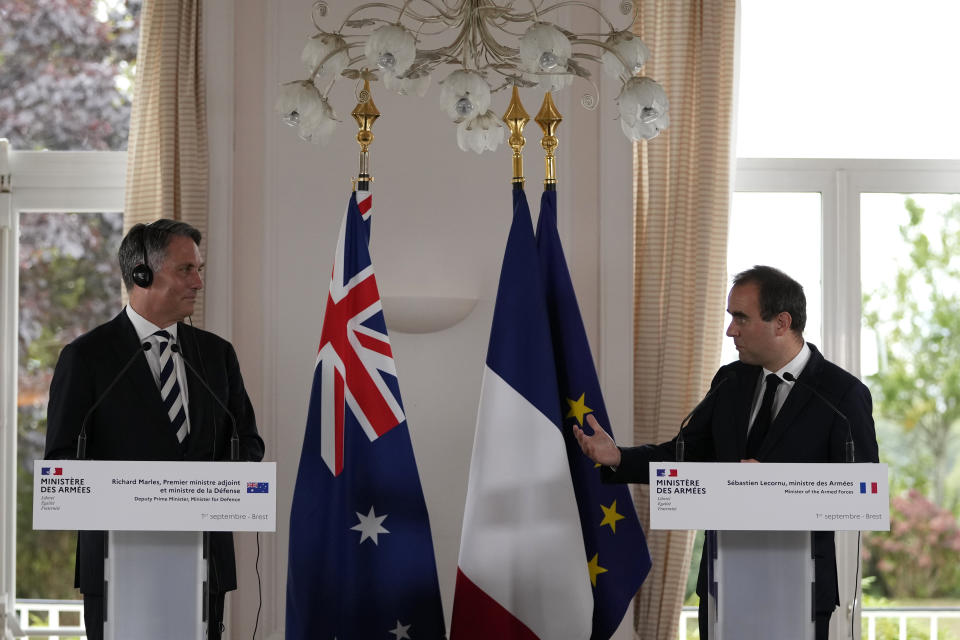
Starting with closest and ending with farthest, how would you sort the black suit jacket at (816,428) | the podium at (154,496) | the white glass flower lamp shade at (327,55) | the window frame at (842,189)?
the podium at (154,496), the white glass flower lamp shade at (327,55), the black suit jacket at (816,428), the window frame at (842,189)

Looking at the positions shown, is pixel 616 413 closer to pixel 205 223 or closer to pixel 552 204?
pixel 552 204

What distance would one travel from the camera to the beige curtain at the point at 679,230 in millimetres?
3361

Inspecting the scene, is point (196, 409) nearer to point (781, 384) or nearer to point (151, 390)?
point (151, 390)

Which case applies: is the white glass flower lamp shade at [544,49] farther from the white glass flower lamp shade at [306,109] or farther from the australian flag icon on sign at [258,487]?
the australian flag icon on sign at [258,487]

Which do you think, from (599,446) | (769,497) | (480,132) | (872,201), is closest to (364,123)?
(480,132)

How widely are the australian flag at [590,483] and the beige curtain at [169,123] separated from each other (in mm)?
1244

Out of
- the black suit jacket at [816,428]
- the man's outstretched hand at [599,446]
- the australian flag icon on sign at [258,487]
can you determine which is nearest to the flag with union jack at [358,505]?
the man's outstretched hand at [599,446]

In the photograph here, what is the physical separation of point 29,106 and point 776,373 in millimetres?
2900

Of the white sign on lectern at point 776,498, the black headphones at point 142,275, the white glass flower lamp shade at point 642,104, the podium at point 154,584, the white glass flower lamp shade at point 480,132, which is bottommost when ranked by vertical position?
the podium at point 154,584

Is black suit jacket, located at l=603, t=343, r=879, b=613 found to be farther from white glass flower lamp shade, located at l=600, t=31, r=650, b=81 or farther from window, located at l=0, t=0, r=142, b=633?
window, located at l=0, t=0, r=142, b=633

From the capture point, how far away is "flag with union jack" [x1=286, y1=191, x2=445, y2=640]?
2.77 meters

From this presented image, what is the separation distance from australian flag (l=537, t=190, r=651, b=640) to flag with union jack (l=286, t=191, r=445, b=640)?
1.59 ft

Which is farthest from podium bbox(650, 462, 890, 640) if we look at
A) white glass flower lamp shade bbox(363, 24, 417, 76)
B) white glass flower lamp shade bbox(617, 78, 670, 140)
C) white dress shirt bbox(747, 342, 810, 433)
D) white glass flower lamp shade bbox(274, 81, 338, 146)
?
white glass flower lamp shade bbox(274, 81, 338, 146)

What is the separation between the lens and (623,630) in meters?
3.35
